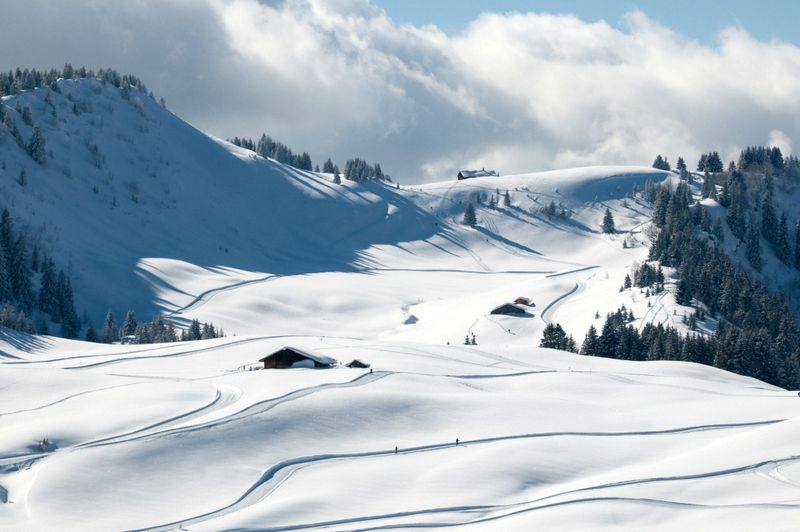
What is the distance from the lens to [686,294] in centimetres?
13612

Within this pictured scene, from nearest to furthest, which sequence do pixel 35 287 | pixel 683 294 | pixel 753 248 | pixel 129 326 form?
pixel 129 326, pixel 683 294, pixel 35 287, pixel 753 248

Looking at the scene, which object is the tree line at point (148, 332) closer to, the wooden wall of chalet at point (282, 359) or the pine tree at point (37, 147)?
the wooden wall of chalet at point (282, 359)

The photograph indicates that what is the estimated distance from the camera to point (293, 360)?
86.1 m

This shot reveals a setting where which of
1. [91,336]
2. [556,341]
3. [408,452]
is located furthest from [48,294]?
[408,452]

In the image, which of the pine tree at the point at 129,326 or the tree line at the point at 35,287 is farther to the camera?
the tree line at the point at 35,287

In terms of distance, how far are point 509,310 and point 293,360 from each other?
2357 inches

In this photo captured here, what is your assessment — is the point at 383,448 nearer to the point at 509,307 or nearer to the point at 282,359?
the point at 282,359

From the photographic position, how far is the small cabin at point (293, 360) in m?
85.8

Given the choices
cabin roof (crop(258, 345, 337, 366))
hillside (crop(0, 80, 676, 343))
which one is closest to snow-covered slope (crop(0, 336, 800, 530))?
cabin roof (crop(258, 345, 337, 366))

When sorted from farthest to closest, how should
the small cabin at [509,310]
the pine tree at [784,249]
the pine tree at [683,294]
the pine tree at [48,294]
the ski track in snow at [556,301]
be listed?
the pine tree at [784,249]
the small cabin at [509,310]
the ski track in snow at [556,301]
the pine tree at [48,294]
the pine tree at [683,294]

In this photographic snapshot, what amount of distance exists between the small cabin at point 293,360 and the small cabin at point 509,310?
57.7 metres

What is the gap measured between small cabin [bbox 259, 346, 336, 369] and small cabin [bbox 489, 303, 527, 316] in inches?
2272

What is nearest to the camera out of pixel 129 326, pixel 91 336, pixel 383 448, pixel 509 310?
pixel 383 448

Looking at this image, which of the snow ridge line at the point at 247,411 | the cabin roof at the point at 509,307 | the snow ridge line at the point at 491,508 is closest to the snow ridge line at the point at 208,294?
the cabin roof at the point at 509,307
